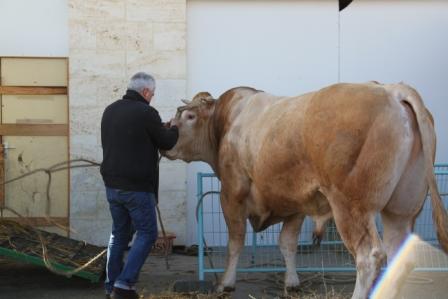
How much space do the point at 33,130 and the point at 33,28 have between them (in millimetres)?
1339

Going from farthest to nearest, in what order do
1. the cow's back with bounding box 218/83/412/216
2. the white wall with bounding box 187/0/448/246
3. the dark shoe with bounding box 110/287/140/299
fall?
the white wall with bounding box 187/0/448/246 < the dark shoe with bounding box 110/287/140/299 < the cow's back with bounding box 218/83/412/216

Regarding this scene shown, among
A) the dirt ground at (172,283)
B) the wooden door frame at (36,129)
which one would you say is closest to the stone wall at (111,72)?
the wooden door frame at (36,129)

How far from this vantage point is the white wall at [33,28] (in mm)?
9039

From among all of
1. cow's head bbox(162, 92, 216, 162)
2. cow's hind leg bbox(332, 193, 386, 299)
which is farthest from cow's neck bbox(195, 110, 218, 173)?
cow's hind leg bbox(332, 193, 386, 299)

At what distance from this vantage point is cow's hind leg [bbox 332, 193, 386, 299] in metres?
5.08

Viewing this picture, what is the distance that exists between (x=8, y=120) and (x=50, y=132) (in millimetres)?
562

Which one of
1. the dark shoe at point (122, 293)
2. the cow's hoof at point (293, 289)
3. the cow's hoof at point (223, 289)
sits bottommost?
the cow's hoof at point (293, 289)

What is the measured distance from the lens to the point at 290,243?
6746 mm

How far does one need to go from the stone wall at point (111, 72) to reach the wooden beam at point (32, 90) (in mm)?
292

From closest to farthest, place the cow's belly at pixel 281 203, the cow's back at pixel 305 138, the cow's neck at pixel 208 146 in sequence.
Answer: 1. the cow's back at pixel 305 138
2. the cow's belly at pixel 281 203
3. the cow's neck at pixel 208 146

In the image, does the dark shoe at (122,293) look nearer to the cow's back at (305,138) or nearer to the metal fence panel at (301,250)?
the metal fence panel at (301,250)

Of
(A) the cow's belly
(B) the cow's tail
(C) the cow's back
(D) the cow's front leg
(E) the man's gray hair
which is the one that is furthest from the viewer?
(D) the cow's front leg

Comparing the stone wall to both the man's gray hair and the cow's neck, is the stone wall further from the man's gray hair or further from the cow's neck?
the man's gray hair

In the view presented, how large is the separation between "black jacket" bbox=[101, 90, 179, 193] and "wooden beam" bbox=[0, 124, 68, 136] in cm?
340
